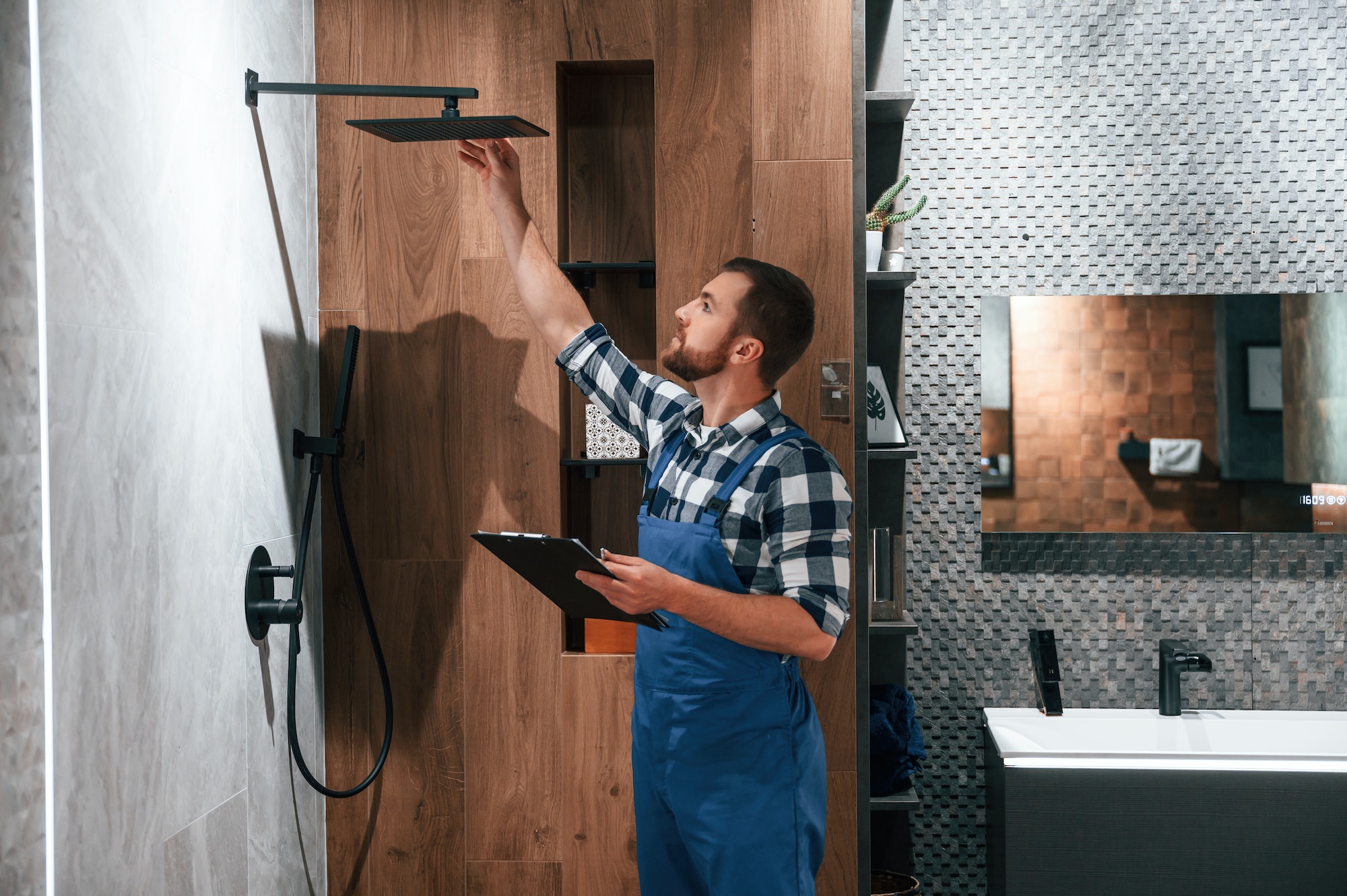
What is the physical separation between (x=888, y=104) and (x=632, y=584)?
5.25 feet

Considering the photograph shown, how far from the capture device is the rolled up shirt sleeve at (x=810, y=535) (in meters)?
1.58

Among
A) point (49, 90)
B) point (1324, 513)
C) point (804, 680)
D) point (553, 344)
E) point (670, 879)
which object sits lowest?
point (670, 879)

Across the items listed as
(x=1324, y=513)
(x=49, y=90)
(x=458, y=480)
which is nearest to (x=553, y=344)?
(x=458, y=480)

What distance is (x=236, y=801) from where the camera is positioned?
173 centimetres

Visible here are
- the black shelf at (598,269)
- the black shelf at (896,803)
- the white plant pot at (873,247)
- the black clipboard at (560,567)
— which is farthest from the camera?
the white plant pot at (873,247)

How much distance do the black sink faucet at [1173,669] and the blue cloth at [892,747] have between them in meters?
0.72

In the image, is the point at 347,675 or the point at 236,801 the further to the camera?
the point at 347,675

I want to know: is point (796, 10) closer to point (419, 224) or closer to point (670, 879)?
point (419, 224)

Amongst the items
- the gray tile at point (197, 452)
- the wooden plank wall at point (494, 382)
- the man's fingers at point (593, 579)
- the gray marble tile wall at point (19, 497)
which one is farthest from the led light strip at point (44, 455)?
the wooden plank wall at point (494, 382)

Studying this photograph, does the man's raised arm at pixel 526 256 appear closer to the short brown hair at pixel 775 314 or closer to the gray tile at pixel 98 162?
the short brown hair at pixel 775 314

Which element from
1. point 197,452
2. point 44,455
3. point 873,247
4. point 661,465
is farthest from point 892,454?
point 44,455

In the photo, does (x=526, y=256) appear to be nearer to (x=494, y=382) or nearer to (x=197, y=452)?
(x=494, y=382)

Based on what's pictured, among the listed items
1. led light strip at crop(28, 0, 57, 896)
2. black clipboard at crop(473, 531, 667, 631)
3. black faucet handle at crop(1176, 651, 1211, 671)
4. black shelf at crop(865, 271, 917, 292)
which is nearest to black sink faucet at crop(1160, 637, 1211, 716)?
black faucet handle at crop(1176, 651, 1211, 671)

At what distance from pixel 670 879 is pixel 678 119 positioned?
1.52 m
